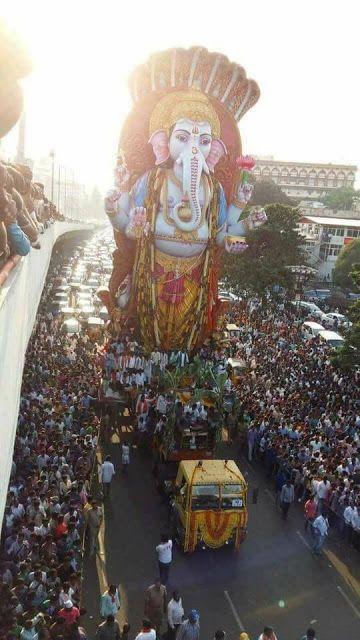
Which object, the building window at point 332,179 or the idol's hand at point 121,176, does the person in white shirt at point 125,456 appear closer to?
the idol's hand at point 121,176

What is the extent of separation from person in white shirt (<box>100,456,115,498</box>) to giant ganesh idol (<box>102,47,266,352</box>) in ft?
20.7

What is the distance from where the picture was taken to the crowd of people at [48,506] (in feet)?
24.3

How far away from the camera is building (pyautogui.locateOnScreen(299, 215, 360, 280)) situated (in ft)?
160

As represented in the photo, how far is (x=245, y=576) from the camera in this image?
10352 mm

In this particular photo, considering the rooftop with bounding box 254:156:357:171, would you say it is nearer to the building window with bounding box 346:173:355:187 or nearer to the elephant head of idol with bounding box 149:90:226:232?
the building window with bounding box 346:173:355:187

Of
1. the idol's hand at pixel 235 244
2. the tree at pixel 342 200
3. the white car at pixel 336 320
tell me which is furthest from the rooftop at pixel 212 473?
the tree at pixel 342 200

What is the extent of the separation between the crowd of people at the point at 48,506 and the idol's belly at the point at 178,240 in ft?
14.8

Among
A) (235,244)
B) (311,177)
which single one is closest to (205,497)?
(235,244)

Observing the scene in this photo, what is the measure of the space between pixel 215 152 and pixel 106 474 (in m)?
10.5

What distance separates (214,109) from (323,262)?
33.8 m

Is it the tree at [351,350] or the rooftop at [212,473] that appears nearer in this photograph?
the rooftop at [212,473]

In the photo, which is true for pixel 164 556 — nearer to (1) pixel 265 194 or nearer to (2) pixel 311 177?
(1) pixel 265 194

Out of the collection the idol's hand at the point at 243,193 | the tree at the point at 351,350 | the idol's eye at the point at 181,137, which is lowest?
the tree at the point at 351,350

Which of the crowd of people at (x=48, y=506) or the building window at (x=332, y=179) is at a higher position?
the building window at (x=332, y=179)
